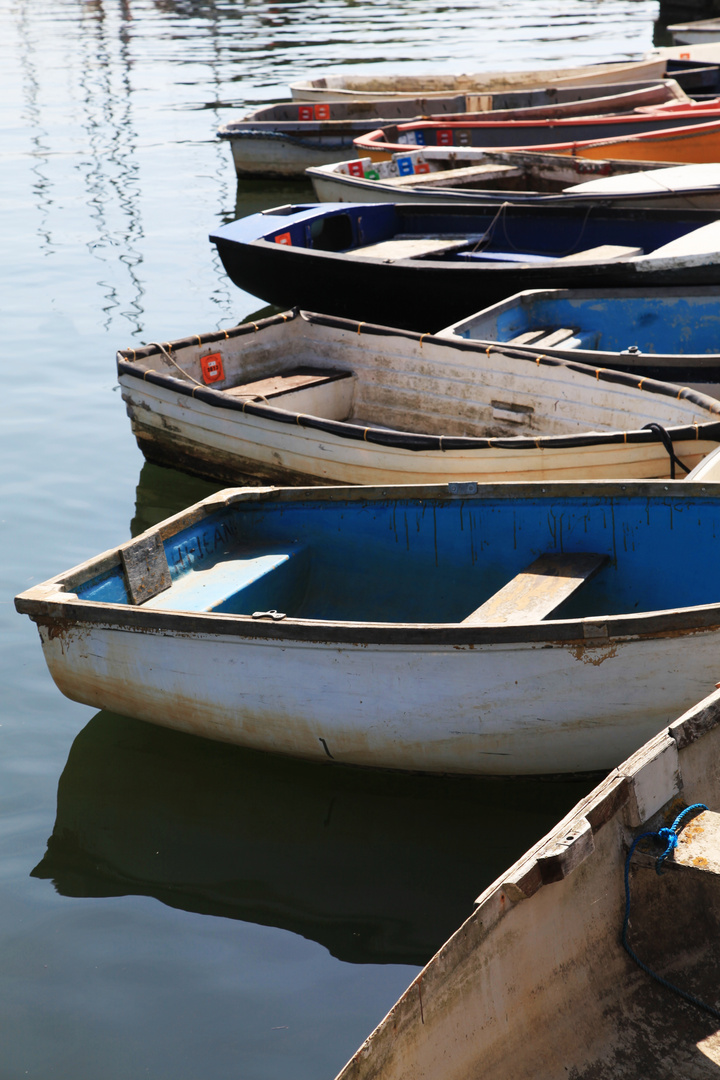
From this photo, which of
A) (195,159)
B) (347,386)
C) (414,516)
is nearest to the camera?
(414,516)

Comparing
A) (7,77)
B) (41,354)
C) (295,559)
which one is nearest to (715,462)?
(295,559)

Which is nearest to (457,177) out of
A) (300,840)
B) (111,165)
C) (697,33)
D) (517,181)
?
(517,181)

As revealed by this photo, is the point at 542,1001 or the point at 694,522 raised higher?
the point at 694,522

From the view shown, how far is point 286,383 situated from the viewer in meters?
7.80

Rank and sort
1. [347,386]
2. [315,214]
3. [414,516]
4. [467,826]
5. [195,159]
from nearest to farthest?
1. [467,826]
2. [414,516]
3. [347,386]
4. [315,214]
5. [195,159]

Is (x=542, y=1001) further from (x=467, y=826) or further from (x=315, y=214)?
(x=315, y=214)

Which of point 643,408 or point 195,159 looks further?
point 195,159

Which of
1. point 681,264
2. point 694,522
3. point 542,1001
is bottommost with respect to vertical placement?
point 542,1001

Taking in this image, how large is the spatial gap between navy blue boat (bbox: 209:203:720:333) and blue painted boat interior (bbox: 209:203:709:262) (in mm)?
11

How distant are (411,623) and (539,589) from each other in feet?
2.02

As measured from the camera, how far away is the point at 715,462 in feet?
18.0

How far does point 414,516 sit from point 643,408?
1919mm

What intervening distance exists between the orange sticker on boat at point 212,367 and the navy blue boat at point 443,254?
177 centimetres

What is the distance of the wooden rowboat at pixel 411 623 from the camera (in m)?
4.17
